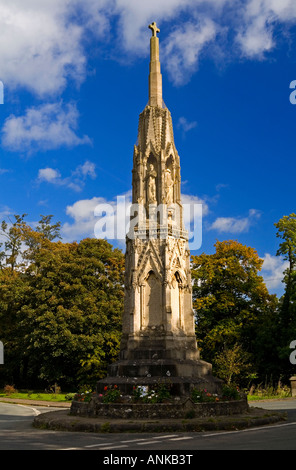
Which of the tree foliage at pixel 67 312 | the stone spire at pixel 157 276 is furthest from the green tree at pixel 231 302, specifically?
the stone spire at pixel 157 276

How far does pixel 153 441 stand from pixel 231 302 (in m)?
25.7

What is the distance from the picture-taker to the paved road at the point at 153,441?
8312 millimetres

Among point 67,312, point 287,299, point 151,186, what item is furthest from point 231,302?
point 151,186

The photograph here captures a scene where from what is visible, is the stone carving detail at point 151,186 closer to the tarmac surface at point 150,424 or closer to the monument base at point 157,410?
the monument base at point 157,410

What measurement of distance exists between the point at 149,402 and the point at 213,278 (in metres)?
23.6

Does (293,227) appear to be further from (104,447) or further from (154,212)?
(104,447)

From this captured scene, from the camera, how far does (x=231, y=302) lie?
3416cm

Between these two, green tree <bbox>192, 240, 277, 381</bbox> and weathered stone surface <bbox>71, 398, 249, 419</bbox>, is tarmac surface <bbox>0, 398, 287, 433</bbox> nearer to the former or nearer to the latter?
weathered stone surface <bbox>71, 398, 249, 419</bbox>

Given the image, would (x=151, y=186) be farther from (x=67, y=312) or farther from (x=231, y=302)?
(x=231, y=302)

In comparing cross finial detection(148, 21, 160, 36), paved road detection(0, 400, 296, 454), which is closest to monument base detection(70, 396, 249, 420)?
paved road detection(0, 400, 296, 454)

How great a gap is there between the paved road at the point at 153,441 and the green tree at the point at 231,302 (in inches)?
883

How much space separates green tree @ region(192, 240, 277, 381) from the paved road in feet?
73.6
